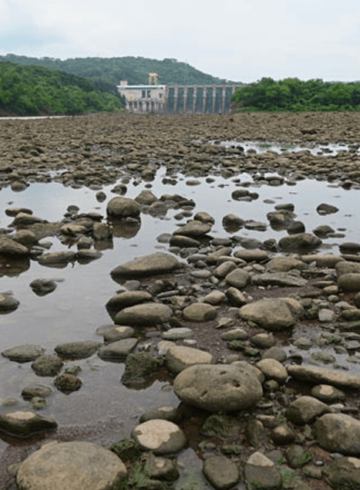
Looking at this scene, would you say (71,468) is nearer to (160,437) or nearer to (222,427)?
(160,437)

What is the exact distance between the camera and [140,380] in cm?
357

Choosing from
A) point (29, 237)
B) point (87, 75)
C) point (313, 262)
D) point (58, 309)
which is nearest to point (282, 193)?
point (313, 262)

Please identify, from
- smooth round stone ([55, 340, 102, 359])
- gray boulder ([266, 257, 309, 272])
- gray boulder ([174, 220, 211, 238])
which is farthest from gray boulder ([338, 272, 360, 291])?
smooth round stone ([55, 340, 102, 359])

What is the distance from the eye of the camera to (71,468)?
2.48 meters

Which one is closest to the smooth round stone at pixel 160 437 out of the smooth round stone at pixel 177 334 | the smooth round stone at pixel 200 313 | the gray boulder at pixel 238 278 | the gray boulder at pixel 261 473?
the gray boulder at pixel 261 473

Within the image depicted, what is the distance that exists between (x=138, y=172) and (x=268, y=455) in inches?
428

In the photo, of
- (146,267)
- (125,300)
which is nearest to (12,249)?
(146,267)

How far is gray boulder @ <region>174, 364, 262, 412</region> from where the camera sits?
306 centimetres

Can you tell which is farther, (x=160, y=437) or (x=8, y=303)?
(x=8, y=303)

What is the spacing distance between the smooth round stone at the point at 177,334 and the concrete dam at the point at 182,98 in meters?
134

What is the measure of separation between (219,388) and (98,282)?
2717 millimetres

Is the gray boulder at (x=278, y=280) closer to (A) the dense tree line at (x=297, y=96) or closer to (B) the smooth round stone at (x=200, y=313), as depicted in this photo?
(B) the smooth round stone at (x=200, y=313)

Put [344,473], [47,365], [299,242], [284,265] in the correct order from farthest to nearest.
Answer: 1. [299,242]
2. [284,265]
3. [47,365]
4. [344,473]

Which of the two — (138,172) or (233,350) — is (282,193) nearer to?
(138,172)
